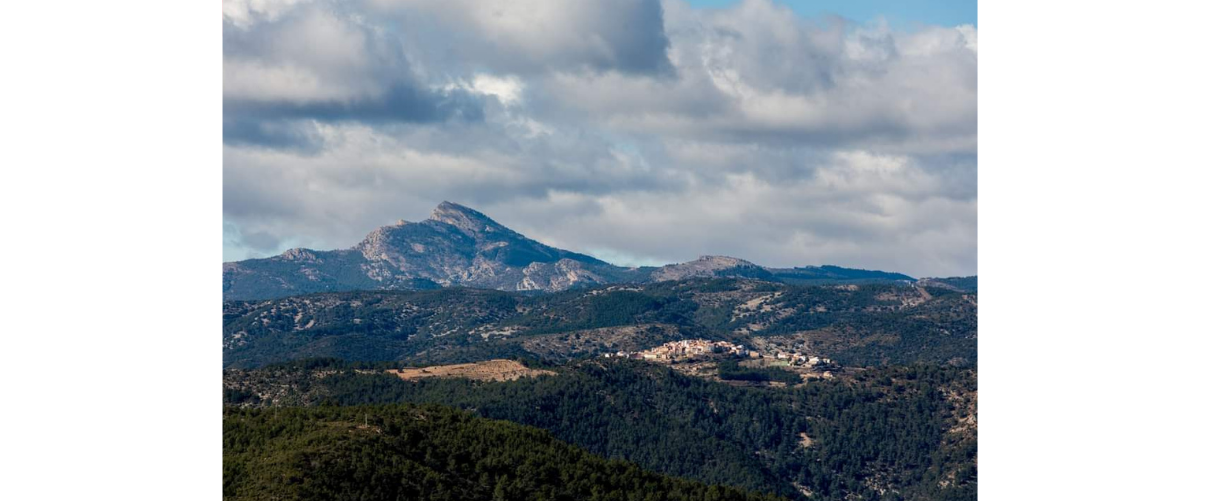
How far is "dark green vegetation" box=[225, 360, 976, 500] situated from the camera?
13862cm

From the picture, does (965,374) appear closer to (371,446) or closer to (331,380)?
(331,380)

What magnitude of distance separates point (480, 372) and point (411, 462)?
337ft

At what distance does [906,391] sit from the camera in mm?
176750

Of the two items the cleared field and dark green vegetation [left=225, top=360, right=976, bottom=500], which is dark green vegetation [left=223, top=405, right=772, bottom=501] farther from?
the cleared field

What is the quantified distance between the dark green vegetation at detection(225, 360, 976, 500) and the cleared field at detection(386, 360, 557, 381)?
3.76 meters

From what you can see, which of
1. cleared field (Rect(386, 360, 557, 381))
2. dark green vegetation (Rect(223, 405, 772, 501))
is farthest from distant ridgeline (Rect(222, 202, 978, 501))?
cleared field (Rect(386, 360, 557, 381))

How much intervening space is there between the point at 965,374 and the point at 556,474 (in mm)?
125425

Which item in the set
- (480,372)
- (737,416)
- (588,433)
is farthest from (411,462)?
(737,416)

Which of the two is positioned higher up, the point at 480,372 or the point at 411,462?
the point at 411,462

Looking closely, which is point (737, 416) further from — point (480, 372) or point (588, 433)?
point (480, 372)

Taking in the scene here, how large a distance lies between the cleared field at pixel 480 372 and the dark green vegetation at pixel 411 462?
81729 mm

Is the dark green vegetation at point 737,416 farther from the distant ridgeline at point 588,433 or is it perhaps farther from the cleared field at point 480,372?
the cleared field at point 480,372

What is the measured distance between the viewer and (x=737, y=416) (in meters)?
175

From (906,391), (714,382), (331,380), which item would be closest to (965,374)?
(906,391)
